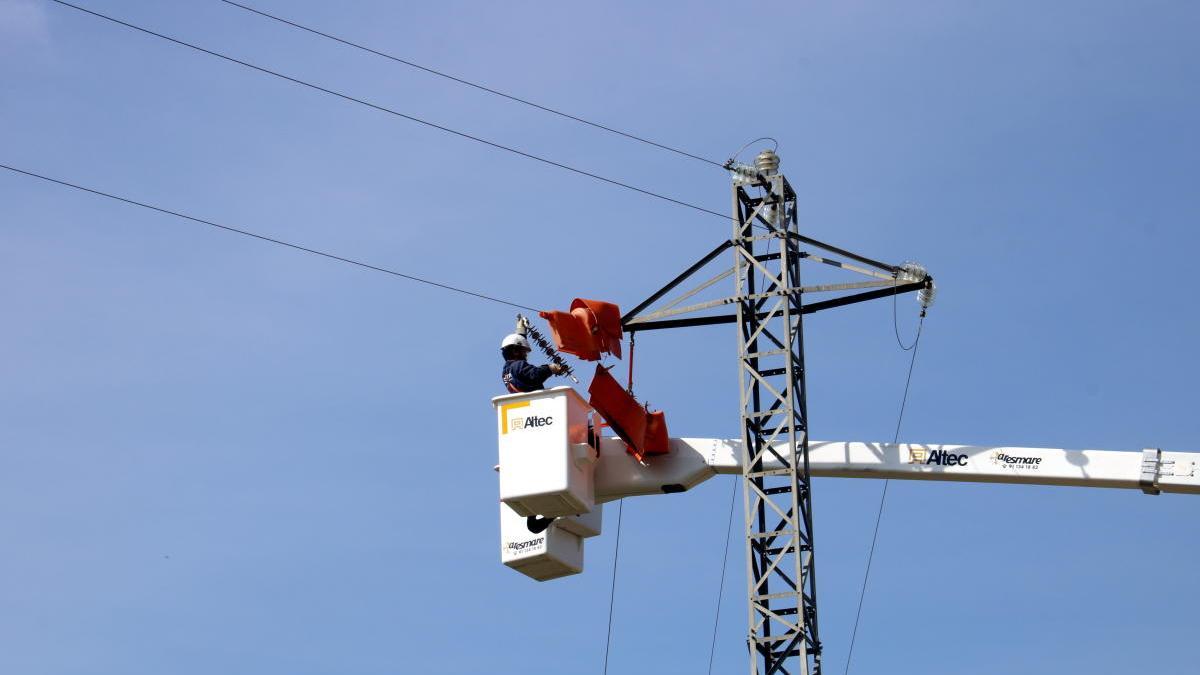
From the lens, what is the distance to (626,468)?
1212 inches

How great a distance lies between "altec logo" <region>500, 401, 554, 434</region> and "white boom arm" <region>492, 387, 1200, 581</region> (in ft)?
0.04

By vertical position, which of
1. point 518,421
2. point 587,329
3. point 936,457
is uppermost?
point 587,329

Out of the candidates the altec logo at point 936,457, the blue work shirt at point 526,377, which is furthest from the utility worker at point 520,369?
the altec logo at point 936,457

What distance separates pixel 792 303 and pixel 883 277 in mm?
1309

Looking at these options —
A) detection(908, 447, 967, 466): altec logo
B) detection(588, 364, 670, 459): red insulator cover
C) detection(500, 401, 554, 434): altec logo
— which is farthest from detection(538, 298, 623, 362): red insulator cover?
detection(908, 447, 967, 466): altec logo

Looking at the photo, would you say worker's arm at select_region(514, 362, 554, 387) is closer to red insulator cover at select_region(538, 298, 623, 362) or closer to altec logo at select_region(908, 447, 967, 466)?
red insulator cover at select_region(538, 298, 623, 362)

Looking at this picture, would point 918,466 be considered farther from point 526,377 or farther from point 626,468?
point 526,377

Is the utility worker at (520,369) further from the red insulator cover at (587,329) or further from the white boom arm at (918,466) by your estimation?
the white boom arm at (918,466)

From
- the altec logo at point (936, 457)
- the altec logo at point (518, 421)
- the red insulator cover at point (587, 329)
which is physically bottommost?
the altec logo at point (518, 421)

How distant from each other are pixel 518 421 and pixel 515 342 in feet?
4.09

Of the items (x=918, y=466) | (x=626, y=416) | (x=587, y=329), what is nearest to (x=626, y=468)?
(x=626, y=416)

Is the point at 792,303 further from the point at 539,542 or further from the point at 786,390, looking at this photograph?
the point at 539,542

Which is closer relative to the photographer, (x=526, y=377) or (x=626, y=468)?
(x=526, y=377)

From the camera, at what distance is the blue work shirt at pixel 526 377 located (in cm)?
2978
